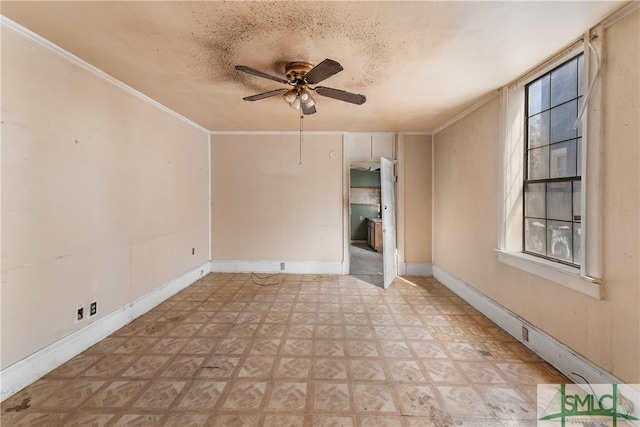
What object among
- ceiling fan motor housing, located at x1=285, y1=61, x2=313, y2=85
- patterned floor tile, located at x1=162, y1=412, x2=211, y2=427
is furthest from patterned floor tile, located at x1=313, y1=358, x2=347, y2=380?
ceiling fan motor housing, located at x1=285, y1=61, x2=313, y2=85

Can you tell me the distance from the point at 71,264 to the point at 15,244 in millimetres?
441

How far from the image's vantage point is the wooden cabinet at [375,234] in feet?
22.6

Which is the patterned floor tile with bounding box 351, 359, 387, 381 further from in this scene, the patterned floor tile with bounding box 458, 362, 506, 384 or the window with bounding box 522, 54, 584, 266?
the window with bounding box 522, 54, 584, 266

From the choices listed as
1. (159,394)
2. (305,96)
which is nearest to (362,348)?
(159,394)

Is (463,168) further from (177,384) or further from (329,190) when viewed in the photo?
(177,384)

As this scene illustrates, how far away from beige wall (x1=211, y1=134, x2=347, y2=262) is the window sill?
8.84 feet

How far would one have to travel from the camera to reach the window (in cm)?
202

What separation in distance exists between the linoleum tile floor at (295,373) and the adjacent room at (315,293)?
2 cm

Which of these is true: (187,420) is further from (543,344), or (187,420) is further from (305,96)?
(543,344)

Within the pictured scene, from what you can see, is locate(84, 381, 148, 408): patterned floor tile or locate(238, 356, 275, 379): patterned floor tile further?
locate(238, 356, 275, 379): patterned floor tile

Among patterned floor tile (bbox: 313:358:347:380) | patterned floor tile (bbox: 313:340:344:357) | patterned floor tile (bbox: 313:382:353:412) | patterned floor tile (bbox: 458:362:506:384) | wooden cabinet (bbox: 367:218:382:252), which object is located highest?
wooden cabinet (bbox: 367:218:382:252)

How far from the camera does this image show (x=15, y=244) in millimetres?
1776

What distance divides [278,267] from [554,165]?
13.3ft

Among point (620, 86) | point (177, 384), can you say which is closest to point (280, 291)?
point (177, 384)
